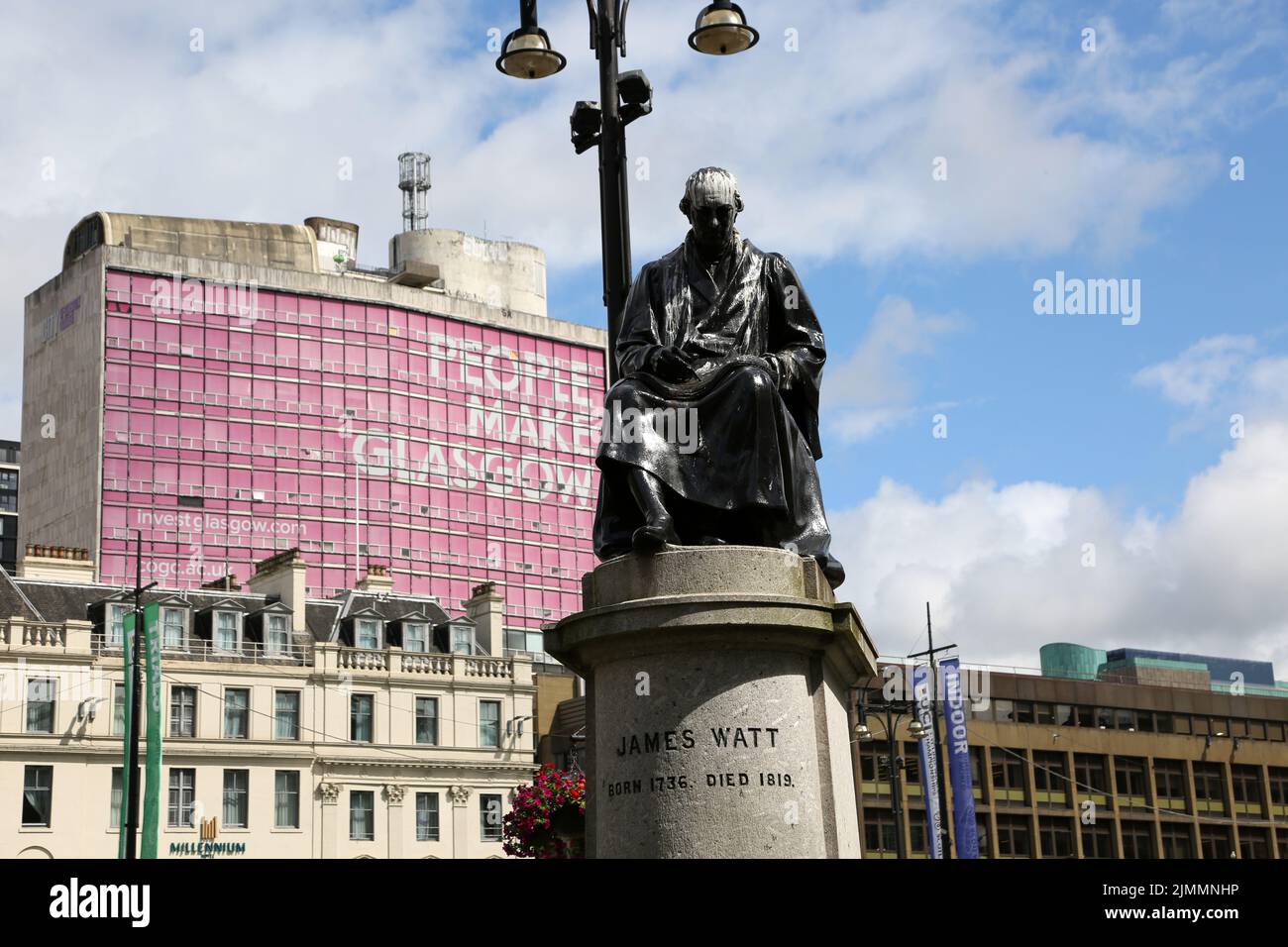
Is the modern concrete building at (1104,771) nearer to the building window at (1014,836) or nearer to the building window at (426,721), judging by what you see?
the building window at (1014,836)

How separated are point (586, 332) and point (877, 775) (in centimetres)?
4575

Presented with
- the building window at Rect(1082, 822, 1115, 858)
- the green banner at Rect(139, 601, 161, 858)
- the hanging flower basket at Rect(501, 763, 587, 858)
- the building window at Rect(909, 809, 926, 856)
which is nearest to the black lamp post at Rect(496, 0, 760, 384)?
the hanging flower basket at Rect(501, 763, 587, 858)

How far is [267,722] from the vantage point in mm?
57562

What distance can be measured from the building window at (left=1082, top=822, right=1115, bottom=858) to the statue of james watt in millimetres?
80076

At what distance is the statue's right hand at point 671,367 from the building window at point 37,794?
47077 millimetres

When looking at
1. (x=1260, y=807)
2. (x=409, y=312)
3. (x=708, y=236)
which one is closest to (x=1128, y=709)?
(x=1260, y=807)

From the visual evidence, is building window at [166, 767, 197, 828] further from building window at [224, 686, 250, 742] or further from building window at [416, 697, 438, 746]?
building window at [416, 697, 438, 746]

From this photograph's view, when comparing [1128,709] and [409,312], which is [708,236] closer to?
[1128,709]

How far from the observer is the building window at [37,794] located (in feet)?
175

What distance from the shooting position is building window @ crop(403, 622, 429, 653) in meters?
62.5

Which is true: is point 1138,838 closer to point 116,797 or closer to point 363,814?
point 363,814

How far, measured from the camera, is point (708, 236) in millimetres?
11805

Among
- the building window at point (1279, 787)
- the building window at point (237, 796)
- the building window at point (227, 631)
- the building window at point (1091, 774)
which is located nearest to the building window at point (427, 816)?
the building window at point (237, 796)

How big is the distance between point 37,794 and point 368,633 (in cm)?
1266
